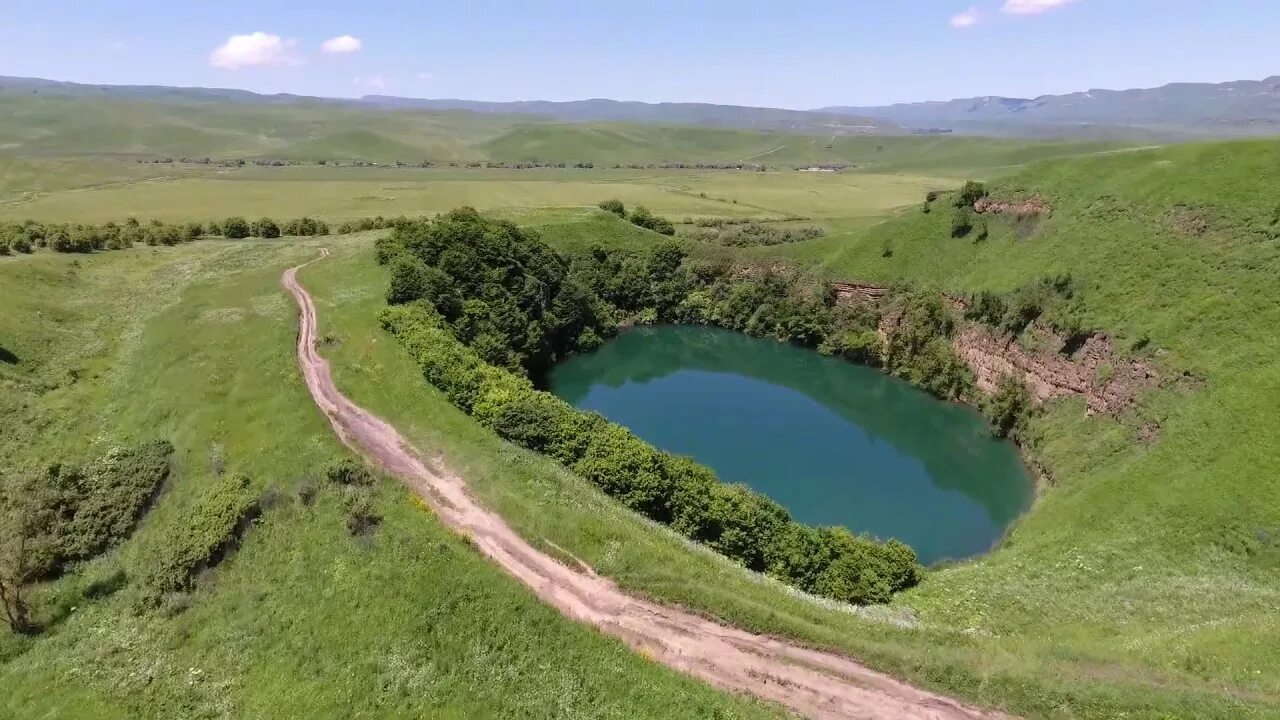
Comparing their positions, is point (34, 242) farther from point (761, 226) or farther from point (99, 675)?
point (761, 226)

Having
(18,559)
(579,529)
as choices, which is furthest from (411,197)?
(579,529)

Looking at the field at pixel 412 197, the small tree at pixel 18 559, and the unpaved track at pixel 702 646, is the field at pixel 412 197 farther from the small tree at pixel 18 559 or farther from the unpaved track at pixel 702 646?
the unpaved track at pixel 702 646

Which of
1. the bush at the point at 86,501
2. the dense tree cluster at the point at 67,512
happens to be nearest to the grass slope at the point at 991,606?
the bush at the point at 86,501

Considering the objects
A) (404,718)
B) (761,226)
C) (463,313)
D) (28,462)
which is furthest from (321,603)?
(761,226)

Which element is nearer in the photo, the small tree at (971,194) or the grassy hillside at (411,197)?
the small tree at (971,194)

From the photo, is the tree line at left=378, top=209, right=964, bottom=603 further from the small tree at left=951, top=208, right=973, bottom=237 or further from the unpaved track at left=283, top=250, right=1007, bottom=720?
the small tree at left=951, top=208, right=973, bottom=237

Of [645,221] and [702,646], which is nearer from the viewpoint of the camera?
[702,646]

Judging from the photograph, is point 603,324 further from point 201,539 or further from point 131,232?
point 201,539
